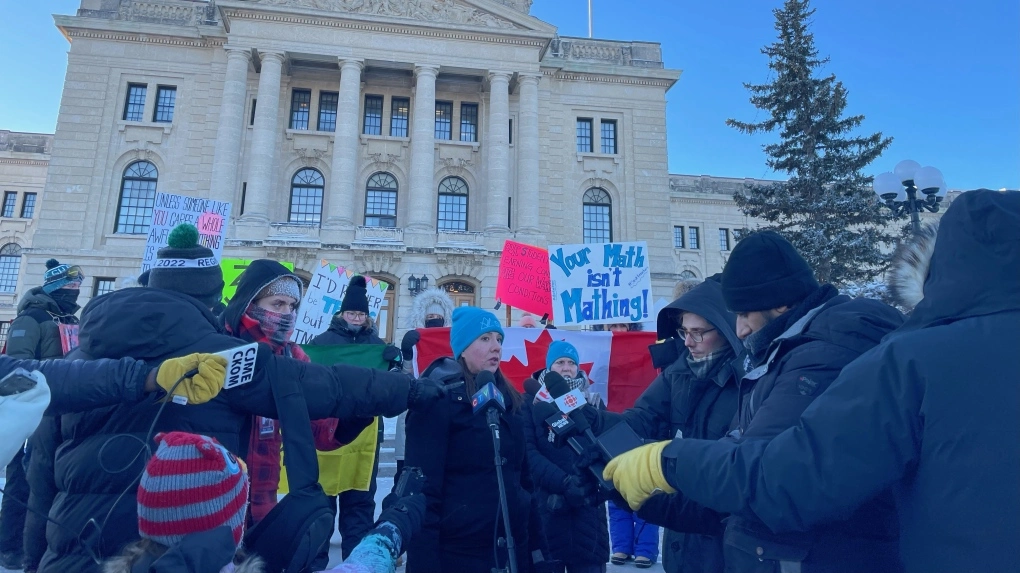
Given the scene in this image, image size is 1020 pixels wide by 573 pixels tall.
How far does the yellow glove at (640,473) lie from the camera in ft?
5.91

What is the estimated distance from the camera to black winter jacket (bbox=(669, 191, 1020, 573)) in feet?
4.39

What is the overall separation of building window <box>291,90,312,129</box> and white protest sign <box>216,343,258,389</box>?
24849 mm

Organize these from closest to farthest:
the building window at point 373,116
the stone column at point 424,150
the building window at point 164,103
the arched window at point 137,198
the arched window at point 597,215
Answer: the arched window at point 137,198 < the stone column at point 424,150 < the building window at point 164,103 < the building window at point 373,116 < the arched window at point 597,215

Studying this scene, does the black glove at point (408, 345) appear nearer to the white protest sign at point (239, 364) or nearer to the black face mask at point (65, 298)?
the white protest sign at point (239, 364)

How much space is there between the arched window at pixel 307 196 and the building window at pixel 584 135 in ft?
38.0

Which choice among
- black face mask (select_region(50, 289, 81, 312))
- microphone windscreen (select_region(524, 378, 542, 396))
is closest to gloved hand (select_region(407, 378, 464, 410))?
microphone windscreen (select_region(524, 378, 542, 396))

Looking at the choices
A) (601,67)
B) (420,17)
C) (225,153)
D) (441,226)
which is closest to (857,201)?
(601,67)

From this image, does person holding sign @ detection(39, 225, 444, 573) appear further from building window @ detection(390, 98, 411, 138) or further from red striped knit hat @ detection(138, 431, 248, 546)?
building window @ detection(390, 98, 411, 138)

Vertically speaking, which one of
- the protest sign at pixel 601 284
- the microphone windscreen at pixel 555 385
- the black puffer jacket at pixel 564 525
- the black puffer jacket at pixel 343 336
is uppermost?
the protest sign at pixel 601 284

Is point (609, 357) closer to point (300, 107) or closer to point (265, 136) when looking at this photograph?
point (265, 136)

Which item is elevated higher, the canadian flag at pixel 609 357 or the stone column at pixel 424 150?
the stone column at pixel 424 150

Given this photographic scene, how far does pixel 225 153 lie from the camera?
2208 cm

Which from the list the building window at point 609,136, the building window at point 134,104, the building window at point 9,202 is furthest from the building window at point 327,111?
the building window at point 9,202

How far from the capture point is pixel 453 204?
81.8 ft
